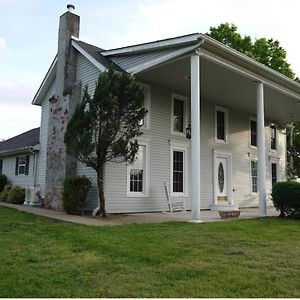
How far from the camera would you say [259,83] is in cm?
1381

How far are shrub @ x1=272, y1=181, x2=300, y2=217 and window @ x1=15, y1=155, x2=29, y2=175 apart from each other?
35.6 feet

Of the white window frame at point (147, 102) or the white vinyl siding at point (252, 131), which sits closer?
the white window frame at point (147, 102)

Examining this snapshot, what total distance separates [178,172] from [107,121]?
202 inches

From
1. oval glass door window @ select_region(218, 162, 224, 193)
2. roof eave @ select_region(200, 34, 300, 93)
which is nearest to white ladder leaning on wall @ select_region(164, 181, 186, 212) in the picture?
oval glass door window @ select_region(218, 162, 224, 193)

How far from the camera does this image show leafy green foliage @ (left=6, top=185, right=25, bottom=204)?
16641mm

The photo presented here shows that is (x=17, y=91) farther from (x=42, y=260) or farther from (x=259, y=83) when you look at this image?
(x=42, y=260)

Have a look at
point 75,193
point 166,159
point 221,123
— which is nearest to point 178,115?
point 166,159

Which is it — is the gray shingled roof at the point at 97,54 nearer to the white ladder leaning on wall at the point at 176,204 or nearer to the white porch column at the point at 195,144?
the white porch column at the point at 195,144

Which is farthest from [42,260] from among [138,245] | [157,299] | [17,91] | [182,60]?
[17,91]

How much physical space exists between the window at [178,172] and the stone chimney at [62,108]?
3964 mm

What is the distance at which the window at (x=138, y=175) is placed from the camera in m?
13.5

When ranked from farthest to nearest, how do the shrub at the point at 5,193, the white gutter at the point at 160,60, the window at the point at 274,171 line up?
the window at the point at 274,171
the shrub at the point at 5,193
the white gutter at the point at 160,60

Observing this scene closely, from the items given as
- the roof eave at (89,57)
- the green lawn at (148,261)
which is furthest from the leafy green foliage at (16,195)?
the green lawn at (148,261)

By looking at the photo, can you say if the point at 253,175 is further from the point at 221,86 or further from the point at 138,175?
the point at 138,175
